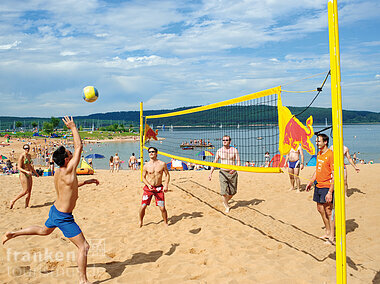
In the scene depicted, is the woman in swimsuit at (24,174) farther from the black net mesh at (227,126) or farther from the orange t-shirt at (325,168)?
the orange t-shirt at (325,168)

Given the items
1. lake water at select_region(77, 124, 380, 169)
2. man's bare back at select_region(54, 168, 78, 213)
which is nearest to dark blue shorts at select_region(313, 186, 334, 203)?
lake water at select_region(77, 124, 380, 169)

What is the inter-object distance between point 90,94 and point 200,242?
3437 millimetres

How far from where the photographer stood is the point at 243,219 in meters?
5.63

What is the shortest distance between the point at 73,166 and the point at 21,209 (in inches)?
174

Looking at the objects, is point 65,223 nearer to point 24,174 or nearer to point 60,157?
point 60,157

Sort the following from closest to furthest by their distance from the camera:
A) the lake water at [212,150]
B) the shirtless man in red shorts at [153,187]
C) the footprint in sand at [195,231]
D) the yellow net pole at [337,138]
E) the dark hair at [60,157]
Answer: the yellow net pole at [337,138] < the dark hair at [60,157] < the footprint in sand at [195,231] < the shirtless man in red shorts at [153,187] < the lake water at [212,150]

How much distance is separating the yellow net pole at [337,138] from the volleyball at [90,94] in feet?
14.6

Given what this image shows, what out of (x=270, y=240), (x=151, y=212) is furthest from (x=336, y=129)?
(x=151, y=212)

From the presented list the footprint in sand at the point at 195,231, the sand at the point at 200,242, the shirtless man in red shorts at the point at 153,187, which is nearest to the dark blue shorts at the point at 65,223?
the sand at the point at 200,242

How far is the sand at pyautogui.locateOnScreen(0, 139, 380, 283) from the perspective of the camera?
11.4 feet

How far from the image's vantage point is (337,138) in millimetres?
2607

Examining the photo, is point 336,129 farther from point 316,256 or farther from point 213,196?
point 213,196

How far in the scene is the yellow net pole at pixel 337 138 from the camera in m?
2.60

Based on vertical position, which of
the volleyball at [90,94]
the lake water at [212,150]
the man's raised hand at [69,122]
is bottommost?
the lake water at [212,150]
